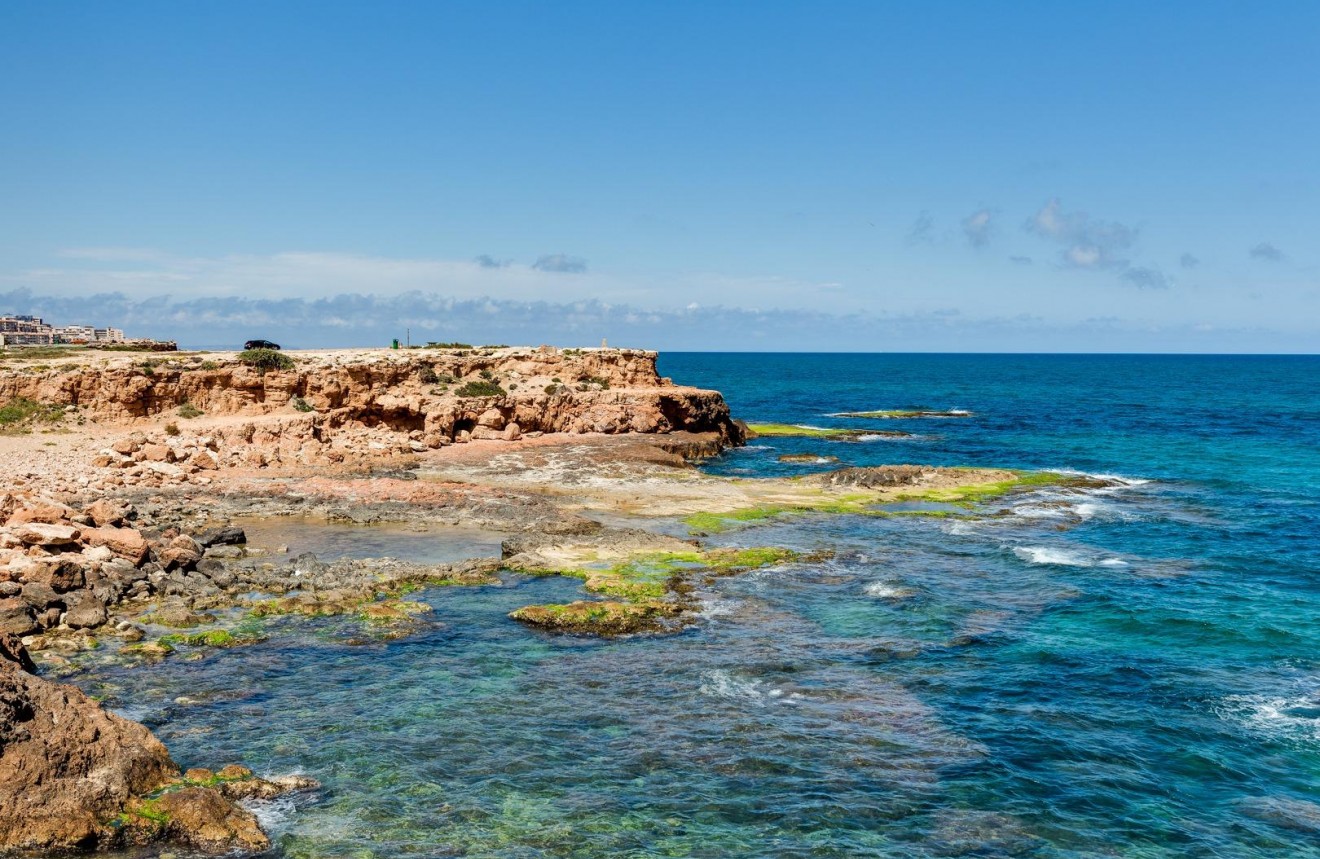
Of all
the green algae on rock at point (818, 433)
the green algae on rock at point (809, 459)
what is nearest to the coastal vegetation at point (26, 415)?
the green algae on rock at point (809, 459)

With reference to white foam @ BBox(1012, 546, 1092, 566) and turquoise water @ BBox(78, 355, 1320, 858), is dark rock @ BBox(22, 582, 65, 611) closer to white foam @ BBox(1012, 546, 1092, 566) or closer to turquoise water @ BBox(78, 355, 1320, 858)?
turquoise water @ BBox(78, 355, 1320, 858)

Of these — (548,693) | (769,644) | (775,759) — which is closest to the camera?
(775,759)

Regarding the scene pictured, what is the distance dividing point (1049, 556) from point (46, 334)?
103m

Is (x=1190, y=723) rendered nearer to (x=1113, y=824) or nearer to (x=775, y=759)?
(x=1113, y=824)

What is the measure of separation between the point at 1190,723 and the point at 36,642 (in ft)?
90.0

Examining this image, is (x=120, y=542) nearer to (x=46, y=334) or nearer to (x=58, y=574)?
(x=58, y=574)

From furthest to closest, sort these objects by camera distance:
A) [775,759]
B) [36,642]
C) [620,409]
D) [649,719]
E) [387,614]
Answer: [620,409]
[387,614]
[36,642]
[649,719]
[775,759]

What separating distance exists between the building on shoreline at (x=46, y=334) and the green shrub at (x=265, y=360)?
104 ft

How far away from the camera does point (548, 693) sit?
22156mm

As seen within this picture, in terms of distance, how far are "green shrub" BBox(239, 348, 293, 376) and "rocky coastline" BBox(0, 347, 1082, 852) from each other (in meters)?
0.29

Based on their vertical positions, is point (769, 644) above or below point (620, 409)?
below

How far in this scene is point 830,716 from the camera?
21031 mm

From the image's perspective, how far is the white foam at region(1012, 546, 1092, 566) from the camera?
118ft

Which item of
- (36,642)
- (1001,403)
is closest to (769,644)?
(36,642)
